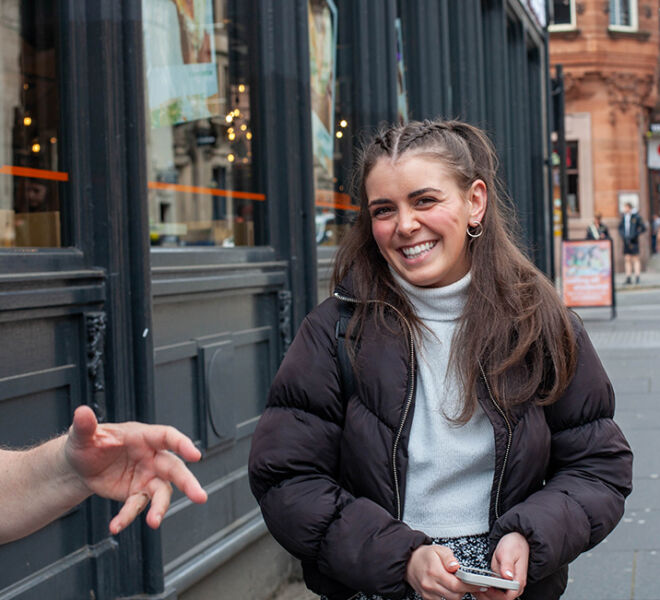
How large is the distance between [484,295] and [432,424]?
0.33 meters

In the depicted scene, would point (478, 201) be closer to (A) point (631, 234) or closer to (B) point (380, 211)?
(B) point (380, 211)

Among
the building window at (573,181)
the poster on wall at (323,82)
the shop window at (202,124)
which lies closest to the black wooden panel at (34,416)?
the shop window at (202,124)

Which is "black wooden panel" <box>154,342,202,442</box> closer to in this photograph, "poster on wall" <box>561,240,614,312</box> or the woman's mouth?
the woman's mouth

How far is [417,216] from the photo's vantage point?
241 centimetres

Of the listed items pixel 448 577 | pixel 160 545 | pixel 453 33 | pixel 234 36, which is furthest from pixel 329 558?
pixel 453 33

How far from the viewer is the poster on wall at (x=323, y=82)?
20.5ft

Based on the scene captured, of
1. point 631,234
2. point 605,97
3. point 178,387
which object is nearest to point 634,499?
point 178,387

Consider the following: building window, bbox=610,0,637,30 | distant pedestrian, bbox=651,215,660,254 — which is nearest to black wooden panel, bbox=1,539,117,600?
building window, bbox=610,0,637,30

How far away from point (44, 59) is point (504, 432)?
233cm

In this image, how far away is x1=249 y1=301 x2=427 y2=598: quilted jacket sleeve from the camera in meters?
2.18

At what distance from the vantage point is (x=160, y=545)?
390 cm

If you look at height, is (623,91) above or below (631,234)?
above

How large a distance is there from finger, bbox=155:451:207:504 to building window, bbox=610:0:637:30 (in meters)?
32.8

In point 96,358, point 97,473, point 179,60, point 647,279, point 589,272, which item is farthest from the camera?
point 647,279
